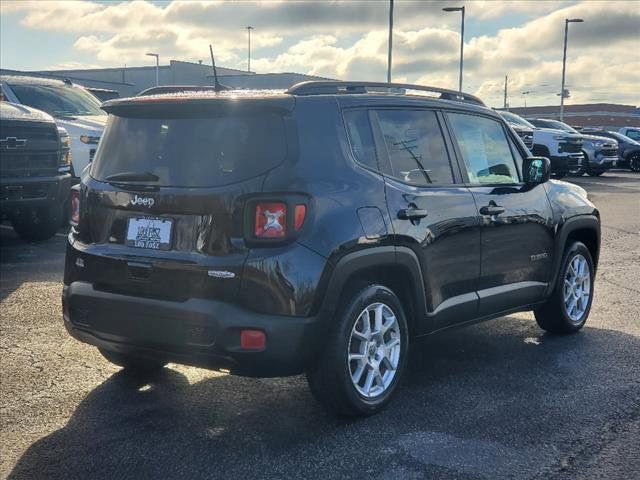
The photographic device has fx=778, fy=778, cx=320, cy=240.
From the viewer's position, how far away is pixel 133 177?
4.14 meters

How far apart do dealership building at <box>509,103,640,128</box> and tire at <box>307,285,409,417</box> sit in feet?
253

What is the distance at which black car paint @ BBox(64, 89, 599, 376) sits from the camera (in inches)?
148

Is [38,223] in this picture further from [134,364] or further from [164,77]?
[164,77]

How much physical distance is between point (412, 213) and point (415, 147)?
20.2 inches

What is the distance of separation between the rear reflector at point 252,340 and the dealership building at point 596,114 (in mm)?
77827

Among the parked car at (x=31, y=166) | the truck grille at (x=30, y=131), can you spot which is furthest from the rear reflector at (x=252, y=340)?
the truck grille at (x=30, y=131)

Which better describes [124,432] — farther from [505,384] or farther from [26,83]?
[26,83]

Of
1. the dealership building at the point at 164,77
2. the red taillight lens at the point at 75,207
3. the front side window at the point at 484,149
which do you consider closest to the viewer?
the red taillight lens at the point at 75,207

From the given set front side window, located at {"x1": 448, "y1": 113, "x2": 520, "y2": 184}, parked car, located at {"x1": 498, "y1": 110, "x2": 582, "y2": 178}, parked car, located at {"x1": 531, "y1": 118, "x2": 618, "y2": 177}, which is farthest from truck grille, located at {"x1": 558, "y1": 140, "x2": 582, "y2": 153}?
front side window, located at {"x1": 448, "y1": 113, "x2": 520, "y2": 184}

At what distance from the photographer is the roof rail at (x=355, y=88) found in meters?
4.20

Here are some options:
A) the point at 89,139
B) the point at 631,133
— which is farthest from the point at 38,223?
the point at 631,133

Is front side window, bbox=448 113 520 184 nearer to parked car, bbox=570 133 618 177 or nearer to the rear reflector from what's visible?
the rear reflector

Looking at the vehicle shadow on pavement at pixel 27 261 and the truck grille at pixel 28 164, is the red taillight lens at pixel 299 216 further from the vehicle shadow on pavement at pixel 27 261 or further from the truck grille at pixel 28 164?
the truck grille at pixel 28 164

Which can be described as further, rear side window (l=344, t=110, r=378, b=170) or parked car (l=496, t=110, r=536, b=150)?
parked car (l=496, t=110, r=536, b=150)
